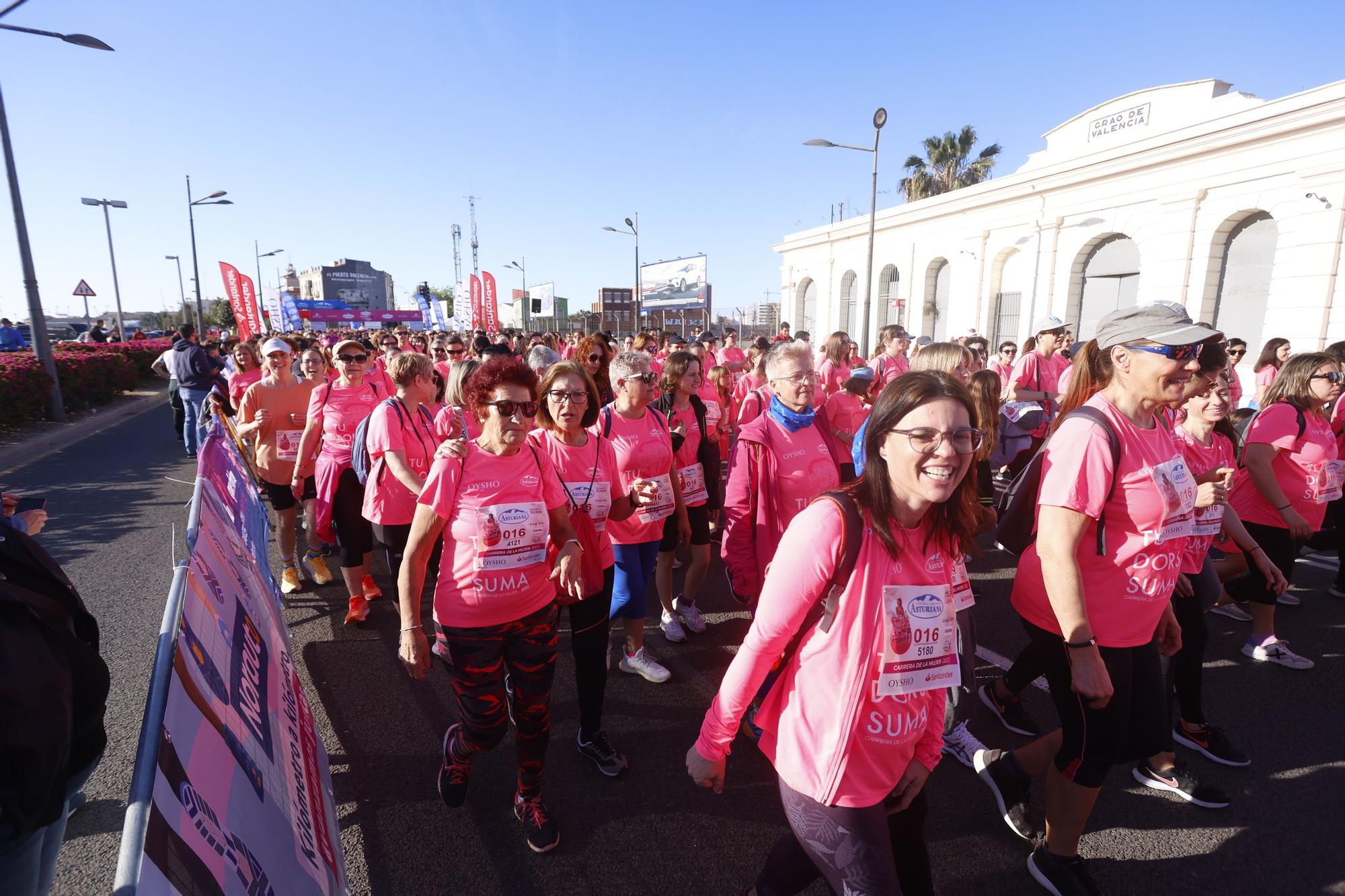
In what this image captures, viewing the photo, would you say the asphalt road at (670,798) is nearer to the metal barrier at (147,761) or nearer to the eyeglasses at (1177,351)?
the metal barrier at (147,761)

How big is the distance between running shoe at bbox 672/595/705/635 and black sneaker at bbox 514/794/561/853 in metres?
2.14

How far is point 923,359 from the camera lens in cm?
454

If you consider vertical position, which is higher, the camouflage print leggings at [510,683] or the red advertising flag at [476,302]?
the red advertising flag at [476,302]

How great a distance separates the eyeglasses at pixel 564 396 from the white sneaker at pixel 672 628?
7.19 ft

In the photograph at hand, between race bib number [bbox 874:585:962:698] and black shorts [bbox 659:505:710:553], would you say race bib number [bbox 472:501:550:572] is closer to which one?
race bib number [bbox 874:585:962:698]

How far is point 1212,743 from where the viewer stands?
3385 millimetres

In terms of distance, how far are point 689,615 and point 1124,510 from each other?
129 inches

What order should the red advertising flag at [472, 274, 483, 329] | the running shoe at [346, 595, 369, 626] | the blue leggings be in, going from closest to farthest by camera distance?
the blue leggings < the running shoe at [346, 595, 369, 626] < the red advertising flag at [472, 274, 483, 329]

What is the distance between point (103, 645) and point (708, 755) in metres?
4.70

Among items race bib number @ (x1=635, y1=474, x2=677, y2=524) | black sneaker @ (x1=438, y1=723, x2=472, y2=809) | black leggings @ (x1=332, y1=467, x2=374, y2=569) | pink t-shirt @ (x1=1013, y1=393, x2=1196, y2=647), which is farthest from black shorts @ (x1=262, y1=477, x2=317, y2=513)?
pink t-shirt @ (x1=1013, y1=393, x2=1196, y2=647)

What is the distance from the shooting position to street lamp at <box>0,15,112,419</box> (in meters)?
11.5

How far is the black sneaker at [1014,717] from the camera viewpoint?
361 centimetres

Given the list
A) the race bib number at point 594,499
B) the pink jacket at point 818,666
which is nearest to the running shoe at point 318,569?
the race bib number at point 594,499

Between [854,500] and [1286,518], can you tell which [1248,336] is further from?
[854,500]
